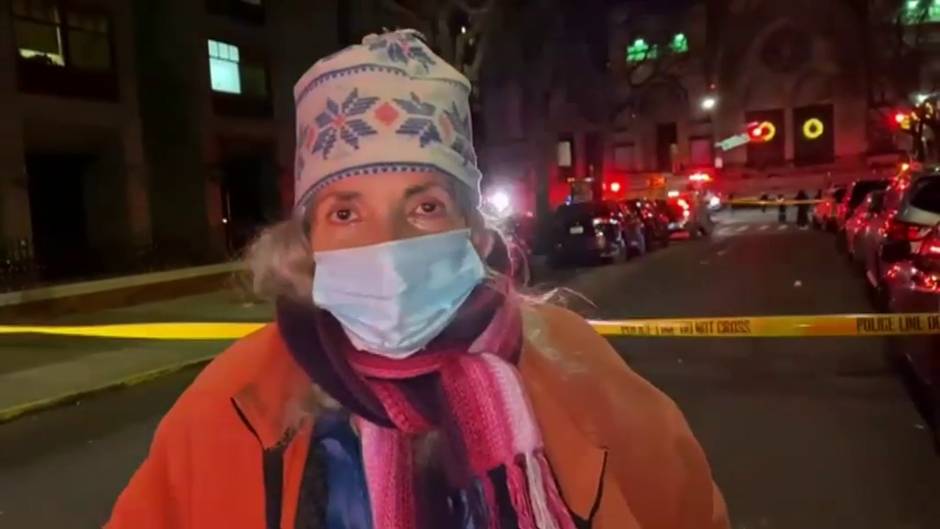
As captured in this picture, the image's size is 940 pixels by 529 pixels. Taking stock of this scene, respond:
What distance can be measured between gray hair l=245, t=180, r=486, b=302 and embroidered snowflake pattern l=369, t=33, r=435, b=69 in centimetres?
26

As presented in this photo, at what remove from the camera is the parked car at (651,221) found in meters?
28.4

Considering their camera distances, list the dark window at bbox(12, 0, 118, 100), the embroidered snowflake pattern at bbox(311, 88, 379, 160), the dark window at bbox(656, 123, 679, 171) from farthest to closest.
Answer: the dark window at bbox(656, 123, 679, 171)
the dark window at bbox(12, 0, 118, 100)
the embroidered snowflake pattern at bbox(311, 88, 379, 160)

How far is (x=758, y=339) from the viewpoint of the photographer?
12070 mm

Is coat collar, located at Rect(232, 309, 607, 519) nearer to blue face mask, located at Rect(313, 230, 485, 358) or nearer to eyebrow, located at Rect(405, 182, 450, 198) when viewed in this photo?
blue face mask, located at Rect(313, 230, 485, 358)

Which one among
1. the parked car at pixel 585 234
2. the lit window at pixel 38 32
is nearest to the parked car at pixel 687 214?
the parked car at pixel 585 234

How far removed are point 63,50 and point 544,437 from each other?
22702 mm

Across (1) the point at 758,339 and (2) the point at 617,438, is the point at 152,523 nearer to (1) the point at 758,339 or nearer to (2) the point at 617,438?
(2) the point at 617,438

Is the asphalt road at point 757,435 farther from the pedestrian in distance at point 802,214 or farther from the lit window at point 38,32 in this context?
the pedestrian in distance at point 802,214

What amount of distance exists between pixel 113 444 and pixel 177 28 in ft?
65.0

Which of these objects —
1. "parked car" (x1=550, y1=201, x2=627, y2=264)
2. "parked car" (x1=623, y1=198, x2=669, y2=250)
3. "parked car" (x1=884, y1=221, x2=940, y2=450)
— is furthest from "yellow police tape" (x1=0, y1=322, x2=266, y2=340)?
"parked car" (x1=623, y1=198, x2=669, y2=250)

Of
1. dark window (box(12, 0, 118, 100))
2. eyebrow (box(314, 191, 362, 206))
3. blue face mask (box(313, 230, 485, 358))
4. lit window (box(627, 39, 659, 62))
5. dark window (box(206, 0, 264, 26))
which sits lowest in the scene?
blue face mask (box(313, 230, 485, 358))

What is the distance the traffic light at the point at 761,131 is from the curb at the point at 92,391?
2066 inches

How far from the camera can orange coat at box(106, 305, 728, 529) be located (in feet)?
6.12

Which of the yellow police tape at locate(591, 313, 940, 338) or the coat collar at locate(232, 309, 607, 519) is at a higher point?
the coat collar at locate(232, 309, 607, 519)
